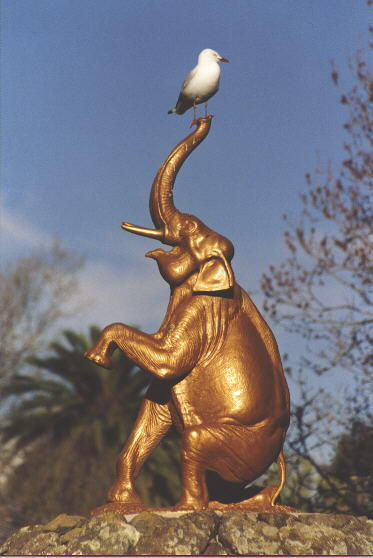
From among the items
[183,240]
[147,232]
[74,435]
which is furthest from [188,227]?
[74,435]

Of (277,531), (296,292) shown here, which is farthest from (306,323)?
(277,531)

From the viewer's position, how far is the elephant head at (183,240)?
4547 millimetres

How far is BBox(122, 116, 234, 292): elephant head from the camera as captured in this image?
4547 mm

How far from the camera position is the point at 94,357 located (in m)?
4.32

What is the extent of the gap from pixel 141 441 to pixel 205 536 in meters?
1.06

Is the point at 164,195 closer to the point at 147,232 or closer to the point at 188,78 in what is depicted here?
the point at 147,232

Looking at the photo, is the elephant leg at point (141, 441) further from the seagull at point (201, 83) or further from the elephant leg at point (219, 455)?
the seagull at point (201, 83)

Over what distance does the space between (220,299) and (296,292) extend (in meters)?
5.43

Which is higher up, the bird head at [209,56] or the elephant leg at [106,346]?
the bird head at [209,56]

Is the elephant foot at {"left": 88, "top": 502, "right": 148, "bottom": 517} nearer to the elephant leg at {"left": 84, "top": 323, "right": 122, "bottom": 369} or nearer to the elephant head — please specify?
the elephant leg at {"left": 84, "top": 323, "right": 122, "bottom": 369}

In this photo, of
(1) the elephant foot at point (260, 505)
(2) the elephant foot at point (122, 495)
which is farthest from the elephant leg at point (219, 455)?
(2) the elephant foot at point (122, 495)

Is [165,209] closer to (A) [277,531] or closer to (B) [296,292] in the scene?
(A) [277,531]

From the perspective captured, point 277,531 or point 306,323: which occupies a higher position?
point 306,323

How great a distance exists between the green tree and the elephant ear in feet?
32.8
